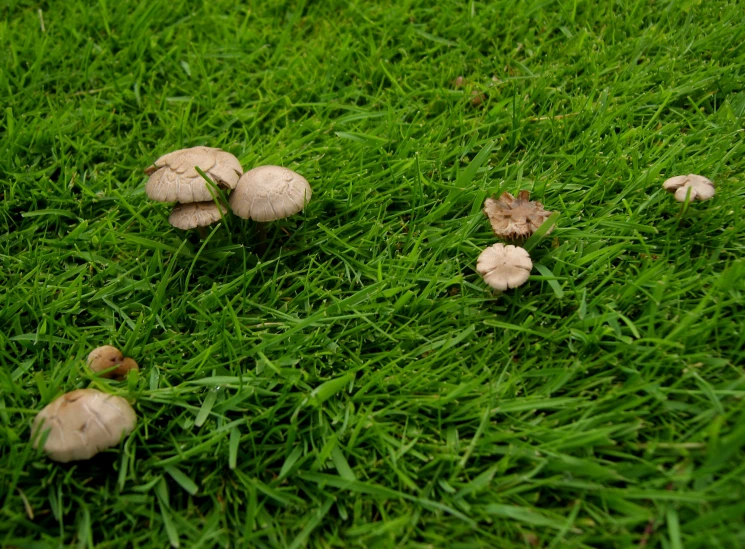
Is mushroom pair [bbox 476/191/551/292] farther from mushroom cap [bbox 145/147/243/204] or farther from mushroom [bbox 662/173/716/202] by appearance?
mushroom cap [bbox 145/147/243/204]

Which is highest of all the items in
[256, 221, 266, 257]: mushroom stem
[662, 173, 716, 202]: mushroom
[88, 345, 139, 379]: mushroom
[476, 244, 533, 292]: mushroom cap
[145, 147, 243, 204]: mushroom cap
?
[662, 173, 716, 202]: mushroom

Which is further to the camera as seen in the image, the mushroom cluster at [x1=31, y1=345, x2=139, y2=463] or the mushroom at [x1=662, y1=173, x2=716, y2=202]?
the mushroom at [x1=662, y1=173, x2=716, y2=202]

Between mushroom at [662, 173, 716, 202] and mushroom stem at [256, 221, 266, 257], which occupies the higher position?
mushroom at [662, 173, 716, 202]

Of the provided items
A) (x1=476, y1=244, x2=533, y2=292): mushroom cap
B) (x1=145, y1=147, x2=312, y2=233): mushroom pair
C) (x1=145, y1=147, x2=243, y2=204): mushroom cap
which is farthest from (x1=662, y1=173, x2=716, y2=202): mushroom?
(x1=145, y1=147, x2=243, y2=204): mushroom cap

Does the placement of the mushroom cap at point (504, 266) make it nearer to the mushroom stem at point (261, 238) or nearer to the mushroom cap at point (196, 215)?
the mushroom stem at point (261, 238)

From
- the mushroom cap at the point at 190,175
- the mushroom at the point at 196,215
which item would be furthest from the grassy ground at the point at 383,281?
the mushroom cap at the point at 190,175

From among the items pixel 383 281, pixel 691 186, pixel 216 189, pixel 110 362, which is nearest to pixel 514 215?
pixel 383 281
